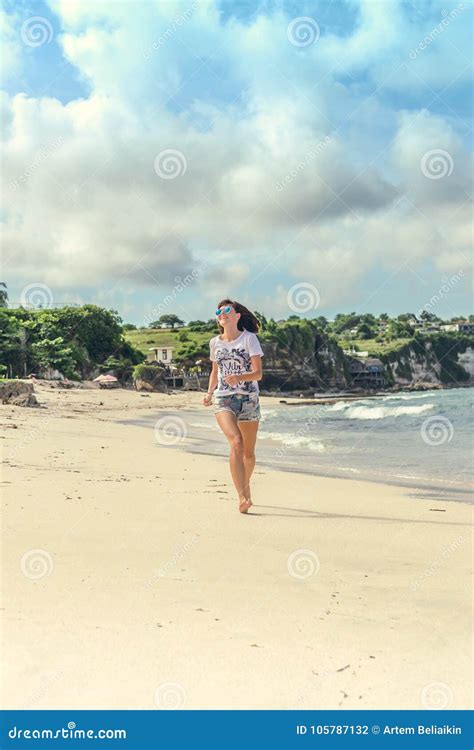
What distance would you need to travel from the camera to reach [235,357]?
6.47 meters

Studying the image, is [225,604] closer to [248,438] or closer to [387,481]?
[248,438]

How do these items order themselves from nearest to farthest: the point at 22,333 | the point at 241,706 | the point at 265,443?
the point at 241,706
the point at 265,443
the point at 22,333

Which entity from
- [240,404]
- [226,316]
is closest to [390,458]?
[240,404]

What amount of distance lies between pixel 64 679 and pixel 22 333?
61.4 m

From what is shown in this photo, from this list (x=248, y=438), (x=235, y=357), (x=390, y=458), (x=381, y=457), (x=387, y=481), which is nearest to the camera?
(x=235, y=357)

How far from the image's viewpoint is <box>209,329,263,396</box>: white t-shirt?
21.0 feet

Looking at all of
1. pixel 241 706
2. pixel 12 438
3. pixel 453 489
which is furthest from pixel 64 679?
pixel 12 438

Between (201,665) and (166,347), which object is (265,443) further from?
(166,347)

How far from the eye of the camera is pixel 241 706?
2.50 metres

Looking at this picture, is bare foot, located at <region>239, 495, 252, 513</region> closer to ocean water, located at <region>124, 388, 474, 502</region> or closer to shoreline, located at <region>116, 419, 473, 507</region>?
shoreline, located at <region>116, 419, 473, 507</region>

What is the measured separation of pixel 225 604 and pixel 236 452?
309 centimetres

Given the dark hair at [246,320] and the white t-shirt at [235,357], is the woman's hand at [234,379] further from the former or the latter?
the dark hair at [246,320]

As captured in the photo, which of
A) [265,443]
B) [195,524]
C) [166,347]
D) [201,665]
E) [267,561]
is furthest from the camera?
[166,347]

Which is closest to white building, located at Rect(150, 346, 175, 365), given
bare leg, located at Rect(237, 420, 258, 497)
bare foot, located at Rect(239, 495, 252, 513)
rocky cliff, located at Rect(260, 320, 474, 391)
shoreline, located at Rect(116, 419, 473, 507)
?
rocky cliff, located at Rect(260, 320, 474, 391)
